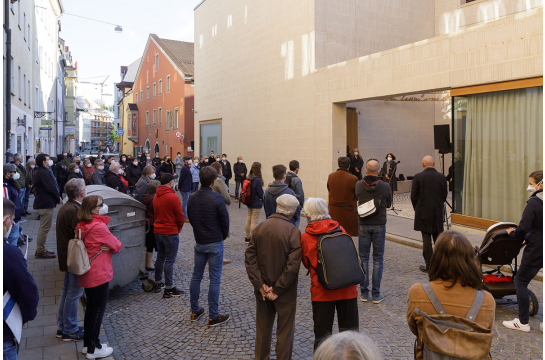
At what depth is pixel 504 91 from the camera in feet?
34.0

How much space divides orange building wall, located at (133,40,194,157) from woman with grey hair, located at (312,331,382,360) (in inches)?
1284

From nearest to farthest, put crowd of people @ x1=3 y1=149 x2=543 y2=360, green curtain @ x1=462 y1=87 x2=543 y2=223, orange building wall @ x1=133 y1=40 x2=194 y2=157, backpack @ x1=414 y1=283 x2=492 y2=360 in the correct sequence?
backpack @ x1=414 y1=283 x2=492 y2=360 < crowd of people @ x1=3 y1=149 x2=543 y2=360 < green curtain @ x1=462 y1=87 x2=543 y2=223 < orange building wall @ x1=133 y1=40 x2=194 y2=157

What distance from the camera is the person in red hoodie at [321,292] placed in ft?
13.0

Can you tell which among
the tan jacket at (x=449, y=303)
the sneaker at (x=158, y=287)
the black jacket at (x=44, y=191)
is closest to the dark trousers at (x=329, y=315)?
the tan jacket at (x=449, y=303)

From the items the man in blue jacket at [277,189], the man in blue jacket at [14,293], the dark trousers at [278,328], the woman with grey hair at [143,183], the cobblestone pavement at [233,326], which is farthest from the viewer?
the woman with grey hair at [143,183]

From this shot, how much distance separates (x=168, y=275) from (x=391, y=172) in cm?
1091

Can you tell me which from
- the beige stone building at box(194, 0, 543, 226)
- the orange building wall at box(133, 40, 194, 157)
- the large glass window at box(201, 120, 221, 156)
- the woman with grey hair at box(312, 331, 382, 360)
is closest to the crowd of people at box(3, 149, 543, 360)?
the woman with grey hair at box(312, 331, 382, 360)

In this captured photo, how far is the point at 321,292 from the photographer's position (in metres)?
3.95

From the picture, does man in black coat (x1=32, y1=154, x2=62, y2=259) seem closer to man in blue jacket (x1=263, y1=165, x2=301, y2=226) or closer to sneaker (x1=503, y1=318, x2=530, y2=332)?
man in blue jacket (x1=263, y1=165, x2=301, y2=226)

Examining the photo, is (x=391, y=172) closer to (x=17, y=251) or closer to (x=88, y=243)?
(x=88, y=243)

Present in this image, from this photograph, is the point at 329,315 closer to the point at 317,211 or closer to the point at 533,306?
the point at 317,211

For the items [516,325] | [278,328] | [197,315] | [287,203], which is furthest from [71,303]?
[516,325]

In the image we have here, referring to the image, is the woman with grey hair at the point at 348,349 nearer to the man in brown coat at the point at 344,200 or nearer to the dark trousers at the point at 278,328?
the dark trousers at the point at 278,328

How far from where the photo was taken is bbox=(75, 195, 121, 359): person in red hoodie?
4391 millimetres
